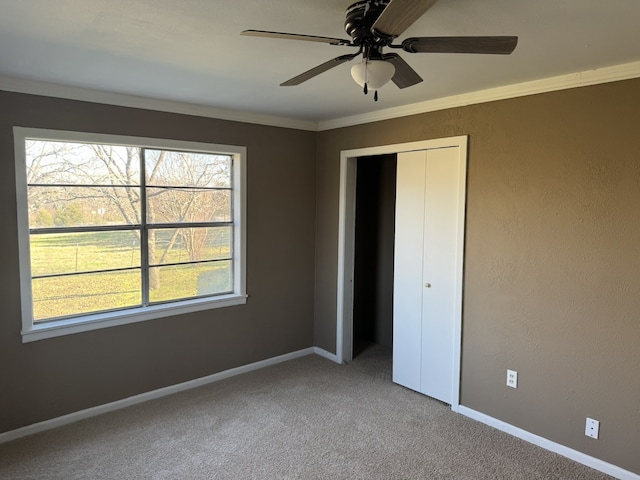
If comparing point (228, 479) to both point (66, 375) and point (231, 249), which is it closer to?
point (66, 375)

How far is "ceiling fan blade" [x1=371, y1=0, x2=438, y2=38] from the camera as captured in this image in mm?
1216

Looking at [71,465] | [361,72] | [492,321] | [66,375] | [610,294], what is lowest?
[71,465]

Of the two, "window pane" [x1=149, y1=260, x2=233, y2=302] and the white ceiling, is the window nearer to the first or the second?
"window pane" [x1=149, y1=260, x2=233, y2=302]

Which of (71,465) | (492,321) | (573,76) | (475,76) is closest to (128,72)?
(475,76)

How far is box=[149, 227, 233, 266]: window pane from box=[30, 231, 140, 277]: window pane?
159mm

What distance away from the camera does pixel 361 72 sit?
5.19ft

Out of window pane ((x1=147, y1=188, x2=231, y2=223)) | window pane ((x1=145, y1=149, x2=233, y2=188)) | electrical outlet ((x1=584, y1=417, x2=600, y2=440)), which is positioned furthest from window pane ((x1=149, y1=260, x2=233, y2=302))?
electrical outlet ((x1=584, y1=417, x2=600, y2=440))

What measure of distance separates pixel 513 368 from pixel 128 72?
320 cm

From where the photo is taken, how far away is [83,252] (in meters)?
3.24

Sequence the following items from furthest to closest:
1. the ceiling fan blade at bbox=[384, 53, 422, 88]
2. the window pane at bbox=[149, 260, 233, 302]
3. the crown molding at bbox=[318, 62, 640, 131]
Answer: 1. the window pane at bbox=[149, 260, 233, 302]
2. the crown molding at bbox=[318, 62, 640, 131]
3. the ceiling fan blade at bbox=[384, 53, 422, 88]

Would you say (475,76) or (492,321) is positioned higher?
(475,76)

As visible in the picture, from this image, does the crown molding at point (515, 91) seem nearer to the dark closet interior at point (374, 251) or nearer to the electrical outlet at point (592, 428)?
the dark closet interior at point (374, 251)

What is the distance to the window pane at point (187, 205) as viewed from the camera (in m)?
3.56

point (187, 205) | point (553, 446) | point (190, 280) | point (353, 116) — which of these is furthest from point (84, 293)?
point (553, 446)
